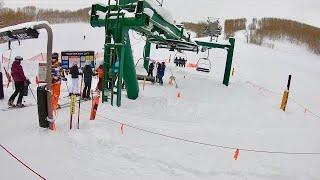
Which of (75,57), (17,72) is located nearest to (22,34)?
(17,72)

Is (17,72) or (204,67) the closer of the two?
(17,72)

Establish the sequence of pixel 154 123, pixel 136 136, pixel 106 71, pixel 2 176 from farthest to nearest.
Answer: pixel 106 71 → pixel 154 123 → pixel 136 136 → pixel 2 176

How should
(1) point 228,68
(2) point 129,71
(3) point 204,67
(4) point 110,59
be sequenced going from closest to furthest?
(4) point 110,59, (2) point 129,71, (1) point 228,68, (3) point 204,67

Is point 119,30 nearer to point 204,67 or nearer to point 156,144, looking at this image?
point 156,144

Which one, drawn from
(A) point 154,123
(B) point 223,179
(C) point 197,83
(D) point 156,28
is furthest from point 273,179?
(C) point 197,83

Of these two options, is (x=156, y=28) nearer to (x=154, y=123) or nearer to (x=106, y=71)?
(x=106, y=71)

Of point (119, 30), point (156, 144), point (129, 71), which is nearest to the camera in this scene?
point (156, 144)

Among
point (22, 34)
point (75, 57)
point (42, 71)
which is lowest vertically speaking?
point (42, 71)

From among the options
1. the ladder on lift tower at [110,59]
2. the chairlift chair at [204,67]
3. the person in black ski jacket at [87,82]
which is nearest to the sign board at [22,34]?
the ladder on lift tower at [110,59]

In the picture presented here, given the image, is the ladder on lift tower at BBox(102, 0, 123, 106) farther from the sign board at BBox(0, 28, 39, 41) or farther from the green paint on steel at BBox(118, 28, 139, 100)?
the sign board at BBox(0, 28, 39, 41)

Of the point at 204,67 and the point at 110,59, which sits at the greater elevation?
the point at 110,59

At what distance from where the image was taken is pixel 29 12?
12112 centimetres

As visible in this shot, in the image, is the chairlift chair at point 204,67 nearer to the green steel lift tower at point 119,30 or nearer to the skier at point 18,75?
the green steel lift tower at point 119,30

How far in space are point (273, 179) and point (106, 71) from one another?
755 centimetres
